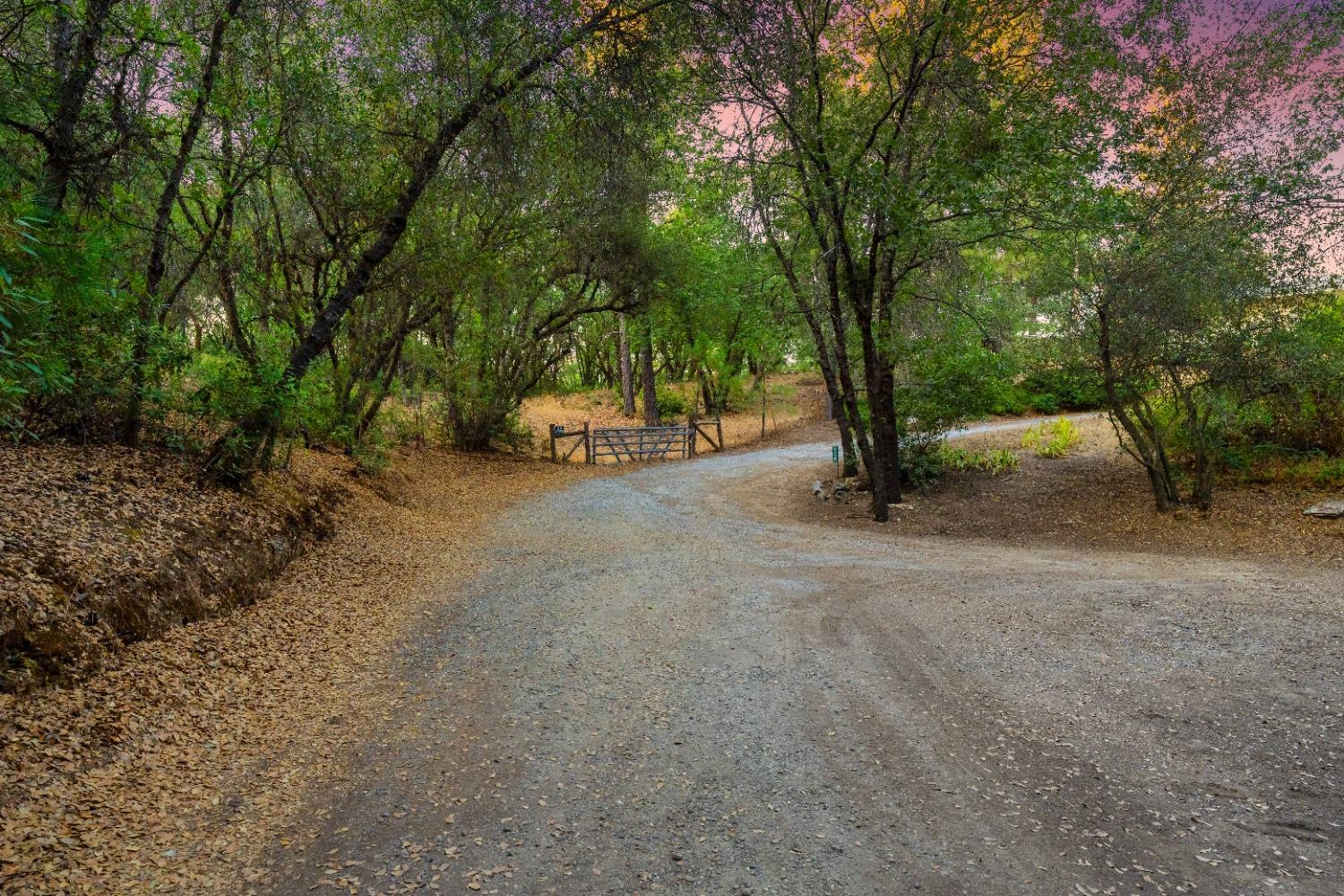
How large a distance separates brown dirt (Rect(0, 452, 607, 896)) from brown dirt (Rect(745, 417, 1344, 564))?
29.1 ft

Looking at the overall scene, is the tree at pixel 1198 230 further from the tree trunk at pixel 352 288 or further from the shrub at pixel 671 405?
the shrub at pixel 671 405

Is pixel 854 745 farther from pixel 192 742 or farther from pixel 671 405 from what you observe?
pixel 671 405

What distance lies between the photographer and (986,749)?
4086mm

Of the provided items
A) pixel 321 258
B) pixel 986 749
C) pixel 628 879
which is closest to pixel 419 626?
pixel 628 879

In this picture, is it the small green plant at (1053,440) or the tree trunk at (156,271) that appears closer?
the tree trunk at (156,271)

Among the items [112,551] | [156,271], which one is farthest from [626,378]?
[112,551]

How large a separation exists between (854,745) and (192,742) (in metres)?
3.79

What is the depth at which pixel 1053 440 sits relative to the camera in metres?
15.8

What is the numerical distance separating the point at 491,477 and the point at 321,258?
20.6 feet

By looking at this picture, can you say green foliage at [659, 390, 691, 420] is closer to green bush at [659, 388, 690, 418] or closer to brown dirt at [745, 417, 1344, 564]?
green bush at [659, 388, 690, 418]

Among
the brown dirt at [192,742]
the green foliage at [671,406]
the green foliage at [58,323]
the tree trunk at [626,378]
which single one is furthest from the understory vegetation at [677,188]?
the green foliage at [671,406]

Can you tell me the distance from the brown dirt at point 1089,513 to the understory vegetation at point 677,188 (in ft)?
2.09

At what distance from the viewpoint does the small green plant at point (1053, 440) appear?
50.5 ft

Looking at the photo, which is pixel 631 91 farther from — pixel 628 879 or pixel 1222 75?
pixel 1222 75
